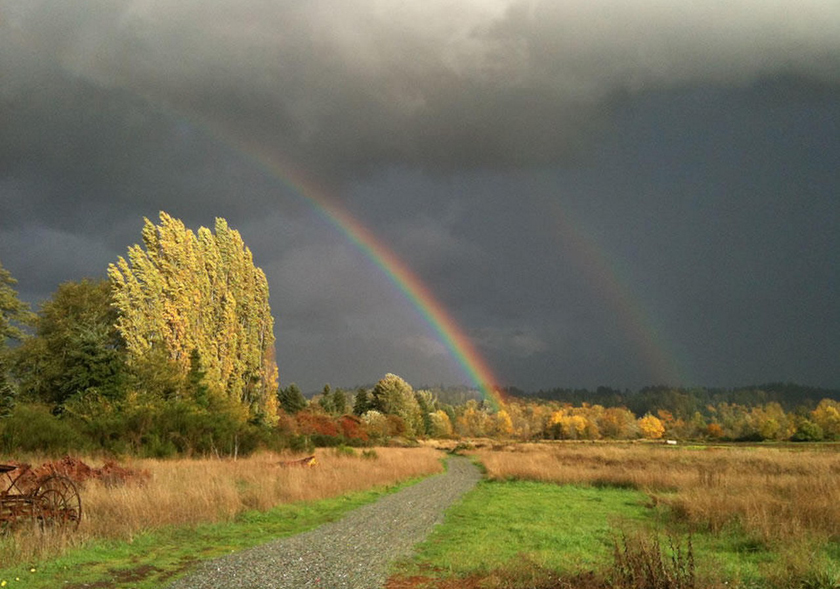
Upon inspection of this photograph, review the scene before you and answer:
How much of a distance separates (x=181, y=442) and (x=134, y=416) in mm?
2934

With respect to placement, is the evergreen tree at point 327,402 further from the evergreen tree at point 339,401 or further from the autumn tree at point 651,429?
the autumn tree at point 651,429

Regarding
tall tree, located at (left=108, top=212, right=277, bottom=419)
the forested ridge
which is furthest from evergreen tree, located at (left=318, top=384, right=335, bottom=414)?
tall tree, located at (left=108, top=212, right=277, bottom=419)

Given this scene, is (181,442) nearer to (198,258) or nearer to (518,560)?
(198,258)

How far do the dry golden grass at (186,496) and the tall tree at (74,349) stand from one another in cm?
868

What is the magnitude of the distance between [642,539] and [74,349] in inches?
1240

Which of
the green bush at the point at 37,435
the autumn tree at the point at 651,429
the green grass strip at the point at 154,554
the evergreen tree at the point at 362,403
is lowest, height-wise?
the autumn tree at the point at 651,429

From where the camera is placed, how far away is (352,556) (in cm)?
1121

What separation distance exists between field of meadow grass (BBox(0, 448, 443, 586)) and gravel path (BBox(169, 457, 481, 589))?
2826 mm

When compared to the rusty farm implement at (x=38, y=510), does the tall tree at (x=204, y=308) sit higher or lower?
higher

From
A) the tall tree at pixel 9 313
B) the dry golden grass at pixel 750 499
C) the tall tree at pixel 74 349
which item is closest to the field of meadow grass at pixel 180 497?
the tall tree at pixel 74 349

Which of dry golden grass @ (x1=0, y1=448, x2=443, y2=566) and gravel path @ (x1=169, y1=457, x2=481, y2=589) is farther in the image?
dry golden grass @ (x1=0, y1=448, x2=443, y2=566)

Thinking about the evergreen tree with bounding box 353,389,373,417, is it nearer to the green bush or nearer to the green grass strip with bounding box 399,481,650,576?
the green bush

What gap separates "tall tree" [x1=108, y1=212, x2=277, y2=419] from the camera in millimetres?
34656

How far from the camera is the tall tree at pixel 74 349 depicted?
29.7 m
